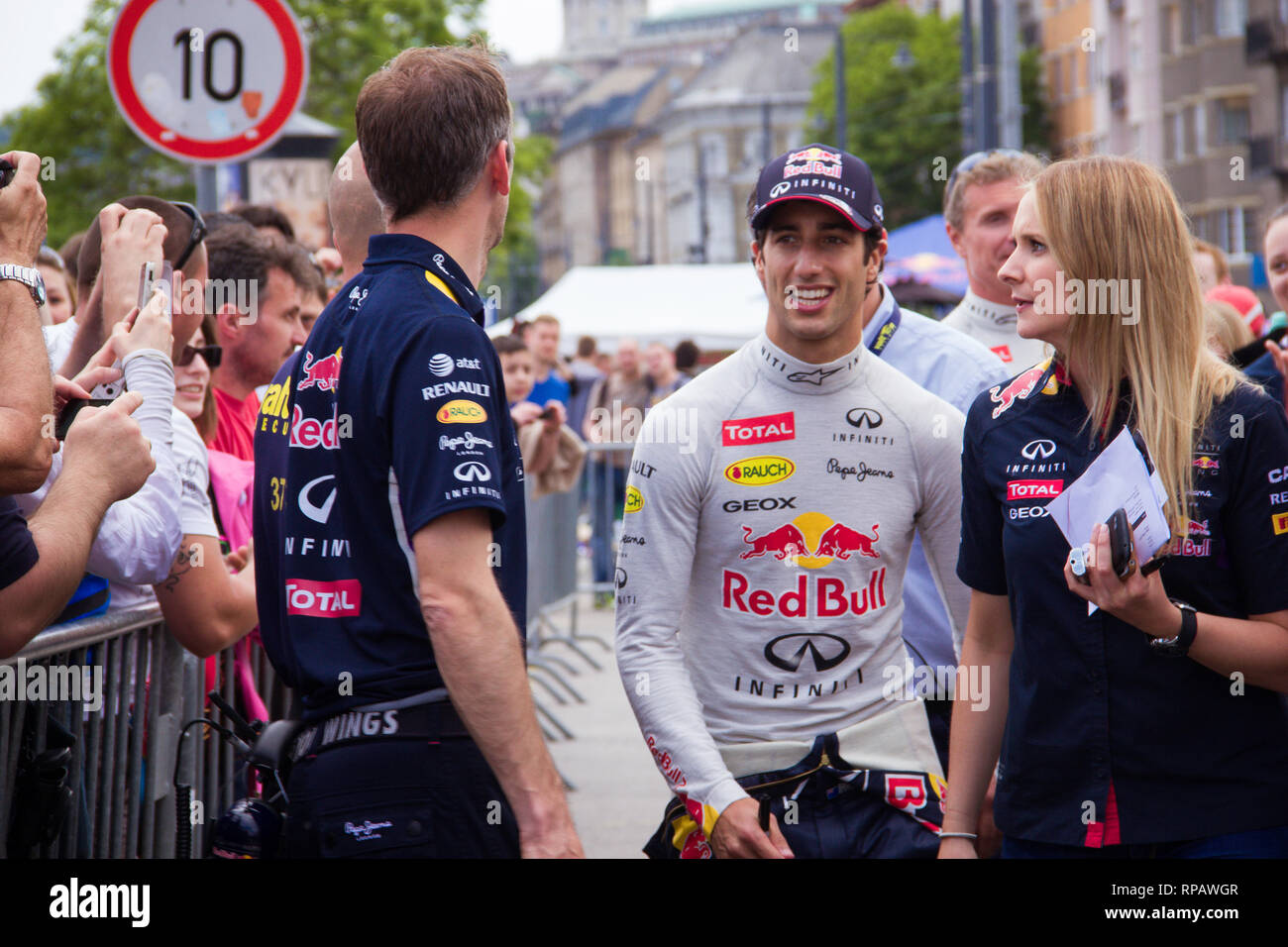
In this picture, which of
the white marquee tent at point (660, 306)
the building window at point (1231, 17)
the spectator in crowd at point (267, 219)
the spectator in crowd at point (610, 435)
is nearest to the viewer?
the spectator in crowd at point (267, 219)

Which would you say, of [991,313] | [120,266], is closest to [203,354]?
[120,266]

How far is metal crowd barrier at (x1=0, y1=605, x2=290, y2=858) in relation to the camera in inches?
140

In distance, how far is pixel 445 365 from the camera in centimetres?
276

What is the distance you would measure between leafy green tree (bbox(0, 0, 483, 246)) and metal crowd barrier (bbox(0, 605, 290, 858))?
38.8 m

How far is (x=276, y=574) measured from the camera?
306 cm

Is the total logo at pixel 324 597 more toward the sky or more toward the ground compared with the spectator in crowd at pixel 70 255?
more toward the ground

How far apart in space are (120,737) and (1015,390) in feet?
7.81

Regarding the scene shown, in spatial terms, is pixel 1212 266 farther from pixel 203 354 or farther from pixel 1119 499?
pixel 1119 499

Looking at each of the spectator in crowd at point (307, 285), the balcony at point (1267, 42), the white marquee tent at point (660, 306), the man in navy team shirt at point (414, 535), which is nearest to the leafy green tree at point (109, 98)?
the white marquee tent at point (660, 306)

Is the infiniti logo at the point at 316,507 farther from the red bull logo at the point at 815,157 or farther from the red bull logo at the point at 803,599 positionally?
the red bull logo at the point at 815,157

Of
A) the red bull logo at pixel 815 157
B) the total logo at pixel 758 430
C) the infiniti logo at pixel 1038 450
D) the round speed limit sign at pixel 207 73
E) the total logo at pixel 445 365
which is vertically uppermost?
the round speed limit sign at pixel 207 73

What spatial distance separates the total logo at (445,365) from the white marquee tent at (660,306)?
22.2m

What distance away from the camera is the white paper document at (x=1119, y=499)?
109 inches

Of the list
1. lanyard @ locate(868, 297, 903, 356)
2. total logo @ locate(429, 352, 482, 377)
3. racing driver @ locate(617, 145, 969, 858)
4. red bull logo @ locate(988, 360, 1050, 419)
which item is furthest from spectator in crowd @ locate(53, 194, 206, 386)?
red bull logo @ locate(988, 360, 1050, 419)
